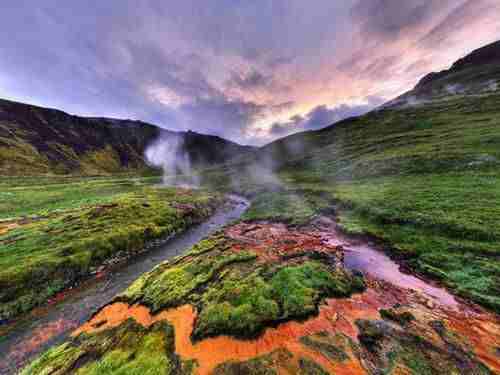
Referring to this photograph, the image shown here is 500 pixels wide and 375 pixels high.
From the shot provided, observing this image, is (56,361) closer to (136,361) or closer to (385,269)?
(136,361)

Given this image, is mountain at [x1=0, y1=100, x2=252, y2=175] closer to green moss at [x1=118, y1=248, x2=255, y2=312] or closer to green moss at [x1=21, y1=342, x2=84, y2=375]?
green moss at [x1=118, y1=248, x2=255, y2=312]

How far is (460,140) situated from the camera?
52344 millimetres

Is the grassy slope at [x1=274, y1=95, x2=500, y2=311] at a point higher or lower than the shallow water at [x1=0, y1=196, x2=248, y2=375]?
higher

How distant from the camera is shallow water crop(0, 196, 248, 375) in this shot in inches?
536

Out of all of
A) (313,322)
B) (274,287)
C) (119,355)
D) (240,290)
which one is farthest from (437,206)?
(119,355)

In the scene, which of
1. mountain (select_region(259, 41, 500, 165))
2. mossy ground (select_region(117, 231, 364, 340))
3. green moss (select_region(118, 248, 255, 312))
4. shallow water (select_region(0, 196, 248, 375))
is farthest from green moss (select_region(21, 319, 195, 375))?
mountain (select_region(259, 41, 500, 165))

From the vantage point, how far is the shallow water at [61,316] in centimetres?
1361

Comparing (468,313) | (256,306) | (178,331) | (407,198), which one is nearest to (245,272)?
(256,306)

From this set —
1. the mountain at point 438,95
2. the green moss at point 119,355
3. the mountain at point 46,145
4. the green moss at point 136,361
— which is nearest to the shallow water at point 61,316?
the green moss at point 119,355

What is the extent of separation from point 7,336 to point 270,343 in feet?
70.9

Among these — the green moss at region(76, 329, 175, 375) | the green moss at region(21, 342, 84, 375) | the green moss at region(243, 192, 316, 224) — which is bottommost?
the green moss at region(21, 342, 84, 375)

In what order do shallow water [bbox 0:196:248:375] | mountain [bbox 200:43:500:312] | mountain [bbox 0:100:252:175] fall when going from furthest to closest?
1. mountain [bbox 0:100:252:175]
2. mountain [bbox 200:43:500:312]
3. shallow water [bbox 0:196:248:375]

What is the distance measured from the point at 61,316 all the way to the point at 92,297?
251 centimetres

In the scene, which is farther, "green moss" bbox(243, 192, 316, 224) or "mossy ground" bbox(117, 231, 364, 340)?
"green moss" bbox(243, 192, 316, 224)
